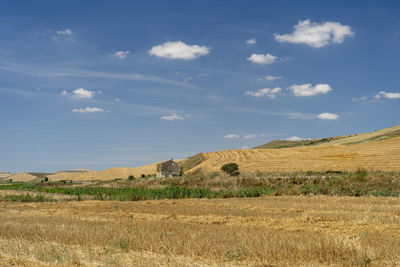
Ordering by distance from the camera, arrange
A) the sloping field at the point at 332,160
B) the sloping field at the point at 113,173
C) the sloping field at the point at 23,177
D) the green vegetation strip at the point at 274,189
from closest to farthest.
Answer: the green vegetation strip at the point at 274,189
the sloping field at the point at 332,160
the sloping field at the point at 113,173
the sloping field at the point at 23,177

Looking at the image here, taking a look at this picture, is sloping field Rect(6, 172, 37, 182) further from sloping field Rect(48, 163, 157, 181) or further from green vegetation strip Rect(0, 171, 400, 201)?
green vegetation strip Rect(0, 171, 400, 201)

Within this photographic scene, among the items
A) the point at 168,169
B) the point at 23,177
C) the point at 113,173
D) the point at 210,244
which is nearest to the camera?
the point at 210,244

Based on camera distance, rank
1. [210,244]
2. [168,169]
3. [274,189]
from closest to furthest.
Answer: [210,244] → [274,189] → [168,169]

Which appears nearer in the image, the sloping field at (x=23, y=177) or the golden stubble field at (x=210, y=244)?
the golden stubble field at (x=210, y=244)

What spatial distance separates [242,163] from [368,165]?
19809 millimetres

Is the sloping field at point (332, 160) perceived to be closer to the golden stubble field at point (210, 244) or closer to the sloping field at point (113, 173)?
the sloping field at point (113, 173)

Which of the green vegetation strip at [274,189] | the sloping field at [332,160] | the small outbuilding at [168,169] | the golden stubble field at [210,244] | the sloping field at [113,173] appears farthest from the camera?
the sloping field at [113,173]

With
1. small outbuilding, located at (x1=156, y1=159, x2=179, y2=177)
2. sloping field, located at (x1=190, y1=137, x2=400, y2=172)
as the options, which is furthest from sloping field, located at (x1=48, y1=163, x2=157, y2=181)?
sloping field, located at (x1=190, y1=137, x2=400, y2=172)

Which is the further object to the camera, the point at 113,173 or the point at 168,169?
the point at 113,173

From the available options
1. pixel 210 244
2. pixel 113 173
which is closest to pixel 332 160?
pixel 210 244

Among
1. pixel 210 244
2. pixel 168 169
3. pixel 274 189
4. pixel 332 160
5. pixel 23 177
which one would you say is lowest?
pixel 274 189

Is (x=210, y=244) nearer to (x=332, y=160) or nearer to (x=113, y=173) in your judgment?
(x=332, y=160)

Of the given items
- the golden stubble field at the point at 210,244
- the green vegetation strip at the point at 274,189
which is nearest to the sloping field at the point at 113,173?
the green vegetation strip at the point at 274,189

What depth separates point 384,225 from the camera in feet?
47.4
